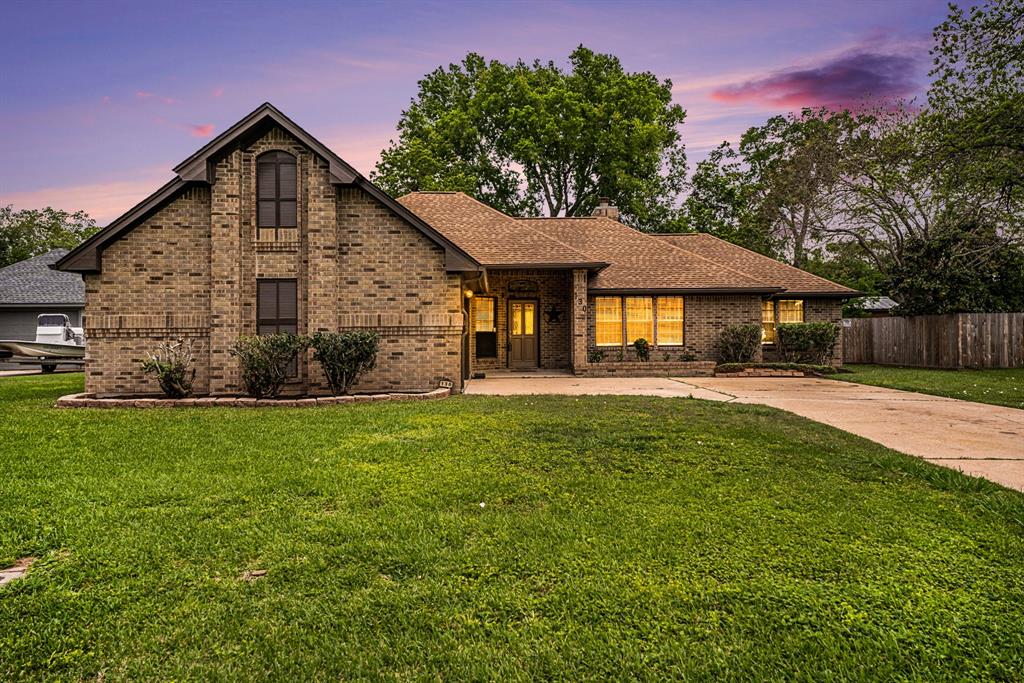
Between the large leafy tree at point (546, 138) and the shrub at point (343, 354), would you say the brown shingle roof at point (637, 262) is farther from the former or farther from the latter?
the large leafy tree at point (546, 138)

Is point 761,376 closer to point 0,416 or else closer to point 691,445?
point 691,445

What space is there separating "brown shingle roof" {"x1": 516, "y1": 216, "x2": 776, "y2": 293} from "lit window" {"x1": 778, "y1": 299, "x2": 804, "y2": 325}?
2.35 metres

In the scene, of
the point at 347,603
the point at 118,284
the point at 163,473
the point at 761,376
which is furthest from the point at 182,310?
the point at 761,376

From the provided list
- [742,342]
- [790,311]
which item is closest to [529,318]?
[742,342]

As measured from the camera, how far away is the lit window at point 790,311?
63.5 feet

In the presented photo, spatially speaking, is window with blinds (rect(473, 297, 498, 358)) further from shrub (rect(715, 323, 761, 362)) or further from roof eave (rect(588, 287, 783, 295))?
shrub (rect(715, 323, 761, 362))

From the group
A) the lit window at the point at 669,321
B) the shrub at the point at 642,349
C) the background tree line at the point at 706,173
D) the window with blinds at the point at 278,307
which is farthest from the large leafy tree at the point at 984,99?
the window with blinds at the point at 278,307

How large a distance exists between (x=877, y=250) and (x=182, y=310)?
32.6 metres

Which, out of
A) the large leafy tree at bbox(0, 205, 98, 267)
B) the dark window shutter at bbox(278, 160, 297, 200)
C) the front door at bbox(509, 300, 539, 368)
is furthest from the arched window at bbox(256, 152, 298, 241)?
the large leafy tree at bbox(0, 205, 98, 267)

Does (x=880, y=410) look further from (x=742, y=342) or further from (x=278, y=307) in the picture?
(x=278, y=307)

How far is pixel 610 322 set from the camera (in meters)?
17.8

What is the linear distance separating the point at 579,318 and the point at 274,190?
9.40 m

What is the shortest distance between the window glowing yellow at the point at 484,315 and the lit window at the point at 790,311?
1120 cm

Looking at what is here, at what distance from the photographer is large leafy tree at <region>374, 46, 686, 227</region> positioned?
3144 cm
